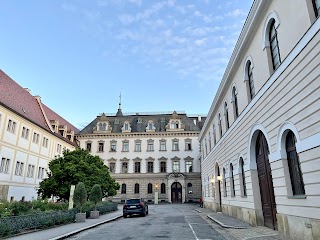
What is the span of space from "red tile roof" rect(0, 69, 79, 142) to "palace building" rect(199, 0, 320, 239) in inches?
985

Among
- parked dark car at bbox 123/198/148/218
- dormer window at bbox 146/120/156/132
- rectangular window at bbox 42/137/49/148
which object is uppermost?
dormer window at bbox 146/120/156/132

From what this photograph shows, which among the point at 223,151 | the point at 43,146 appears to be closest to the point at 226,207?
the point at 223,151

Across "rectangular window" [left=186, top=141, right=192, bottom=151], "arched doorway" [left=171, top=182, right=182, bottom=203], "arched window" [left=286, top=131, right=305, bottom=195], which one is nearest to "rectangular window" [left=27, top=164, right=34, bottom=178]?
"arched doorway" [left=171, top=182, right=182, bottom=203]

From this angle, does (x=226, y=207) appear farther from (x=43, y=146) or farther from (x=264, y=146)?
(x=43, y=146)

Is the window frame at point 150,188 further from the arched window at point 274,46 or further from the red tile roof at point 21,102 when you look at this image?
the arched window at point 274,46

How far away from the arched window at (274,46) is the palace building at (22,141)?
2711 centimetres

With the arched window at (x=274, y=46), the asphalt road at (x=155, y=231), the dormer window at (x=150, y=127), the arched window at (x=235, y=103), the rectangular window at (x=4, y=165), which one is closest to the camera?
the arched window at (x=274, y=46)

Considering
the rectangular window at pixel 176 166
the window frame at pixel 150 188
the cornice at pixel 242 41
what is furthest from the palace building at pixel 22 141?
the cornice at pixel 242 41

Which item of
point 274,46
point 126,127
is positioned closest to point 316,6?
point 274,46

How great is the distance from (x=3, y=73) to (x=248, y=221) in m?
34.5

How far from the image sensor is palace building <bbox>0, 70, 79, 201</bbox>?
28312 millimetres

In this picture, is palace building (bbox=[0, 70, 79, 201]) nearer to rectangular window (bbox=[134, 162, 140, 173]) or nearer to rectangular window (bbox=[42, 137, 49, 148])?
rectangular window (bbox=[42, 137, 49, 148])

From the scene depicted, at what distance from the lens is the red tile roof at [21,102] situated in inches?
1208

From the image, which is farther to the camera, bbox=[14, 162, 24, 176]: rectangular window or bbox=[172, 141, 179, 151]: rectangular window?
bbox=[172, 141, 179, 151]: rectangular window
